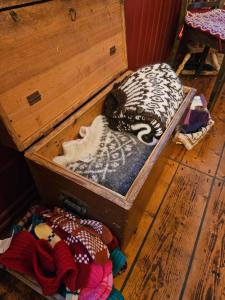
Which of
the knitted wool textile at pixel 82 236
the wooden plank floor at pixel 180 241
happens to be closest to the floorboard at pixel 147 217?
the wooden plank floor at pixel 180 241

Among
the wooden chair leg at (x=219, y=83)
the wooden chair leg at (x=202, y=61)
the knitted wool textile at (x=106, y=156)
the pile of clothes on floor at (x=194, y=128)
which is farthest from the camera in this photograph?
the wooden chair leg at (x=202, y=61)

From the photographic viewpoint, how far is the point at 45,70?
1.91ft

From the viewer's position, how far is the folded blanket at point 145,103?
71 cm

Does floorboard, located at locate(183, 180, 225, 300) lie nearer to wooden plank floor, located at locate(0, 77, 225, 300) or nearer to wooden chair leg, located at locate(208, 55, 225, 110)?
wooden plank floor, located at locate(0, 77, 225, 300)

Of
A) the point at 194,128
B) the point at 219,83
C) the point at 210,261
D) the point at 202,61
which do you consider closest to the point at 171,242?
the point at 210,261

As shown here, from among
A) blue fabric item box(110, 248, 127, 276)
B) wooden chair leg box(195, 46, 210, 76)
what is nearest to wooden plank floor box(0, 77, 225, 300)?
blue fabric item box(110, 248, 127, 276)

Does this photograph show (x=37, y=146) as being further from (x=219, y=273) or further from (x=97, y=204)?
(x=219, y=273)

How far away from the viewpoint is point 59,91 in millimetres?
647

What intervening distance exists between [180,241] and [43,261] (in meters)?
0.51

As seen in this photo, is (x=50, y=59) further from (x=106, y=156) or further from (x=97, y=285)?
(x=97, y=285)

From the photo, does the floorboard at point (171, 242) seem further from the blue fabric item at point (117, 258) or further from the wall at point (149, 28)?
the wall at point (149, 28)

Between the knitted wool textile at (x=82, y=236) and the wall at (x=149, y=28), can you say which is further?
the wall at (x=149, y=28)

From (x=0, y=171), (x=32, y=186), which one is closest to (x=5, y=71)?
(x=0, y=171)

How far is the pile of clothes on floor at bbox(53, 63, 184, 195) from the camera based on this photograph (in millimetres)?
635
